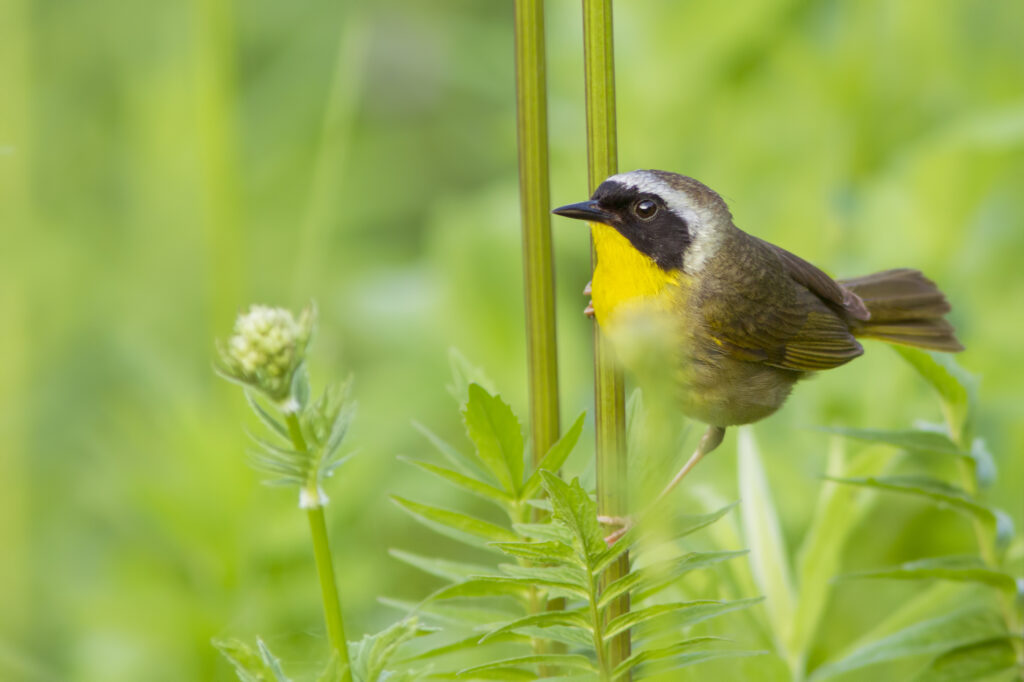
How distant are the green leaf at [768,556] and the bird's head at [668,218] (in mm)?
526

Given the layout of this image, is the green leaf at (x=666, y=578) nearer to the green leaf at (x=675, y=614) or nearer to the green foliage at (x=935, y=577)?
the green leaf at (x=675, y=614)

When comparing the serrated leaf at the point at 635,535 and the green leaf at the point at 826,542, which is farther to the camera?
the green leaf at the point at 826,542

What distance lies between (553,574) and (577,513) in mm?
86

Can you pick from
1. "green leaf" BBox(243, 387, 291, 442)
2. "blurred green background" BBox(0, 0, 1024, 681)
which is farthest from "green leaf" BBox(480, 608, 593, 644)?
"blurred green background" BBox(0, 0, 1024, 681)

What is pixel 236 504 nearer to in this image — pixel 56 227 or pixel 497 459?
pixel 497 459

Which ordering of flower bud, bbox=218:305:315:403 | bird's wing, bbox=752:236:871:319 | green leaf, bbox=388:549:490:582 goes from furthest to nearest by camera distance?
bird's wing, bbox=752:236:871:319
green leaf, bbox=388:549:490:582
flower bud, bbox=218:305:315:403

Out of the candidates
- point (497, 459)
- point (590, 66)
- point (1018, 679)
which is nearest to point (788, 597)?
point (1018, 679)

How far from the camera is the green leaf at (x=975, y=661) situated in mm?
1252

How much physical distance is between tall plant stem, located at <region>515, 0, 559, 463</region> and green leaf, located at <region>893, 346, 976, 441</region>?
434 mm

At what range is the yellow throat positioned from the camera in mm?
1904

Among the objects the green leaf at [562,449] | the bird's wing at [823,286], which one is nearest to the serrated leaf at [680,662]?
the green leaf at [562,449]

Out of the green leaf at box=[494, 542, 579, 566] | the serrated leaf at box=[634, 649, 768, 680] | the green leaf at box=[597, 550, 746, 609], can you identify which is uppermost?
the green leaf at box=[494, 542, 579, 566]

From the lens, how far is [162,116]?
10.2 feet

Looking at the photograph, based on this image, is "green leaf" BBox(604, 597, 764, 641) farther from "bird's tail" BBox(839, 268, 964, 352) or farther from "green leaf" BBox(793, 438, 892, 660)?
"bird's tail" BBox(839, 268, 964, 352)
